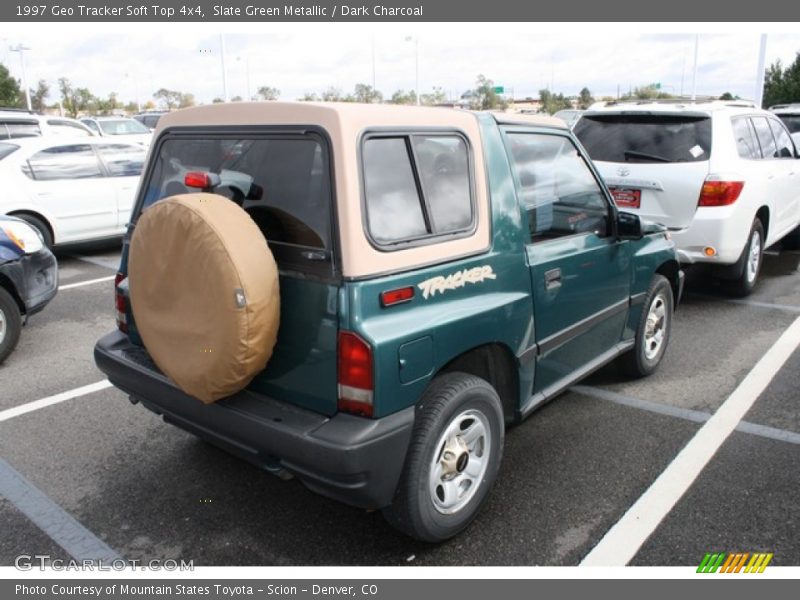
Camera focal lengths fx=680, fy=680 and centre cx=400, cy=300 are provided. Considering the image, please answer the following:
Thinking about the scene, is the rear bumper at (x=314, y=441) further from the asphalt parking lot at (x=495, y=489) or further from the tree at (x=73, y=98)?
the tree at (x=73, y=98)

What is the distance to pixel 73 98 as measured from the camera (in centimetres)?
5722

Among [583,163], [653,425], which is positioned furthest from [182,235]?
[653,425]

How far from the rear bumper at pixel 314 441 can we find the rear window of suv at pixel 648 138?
460cm

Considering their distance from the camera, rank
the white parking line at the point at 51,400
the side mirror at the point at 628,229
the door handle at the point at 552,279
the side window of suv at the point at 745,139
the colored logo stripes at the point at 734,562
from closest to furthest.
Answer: the colored logo stripes at the point at 734,562, the door handle at the point at 552,279, the side mirror at the point at 628,229, the white parking line at the point at 51,400, the side window of suv at the point at 745,139

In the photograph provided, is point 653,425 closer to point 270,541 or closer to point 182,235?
point 270,541

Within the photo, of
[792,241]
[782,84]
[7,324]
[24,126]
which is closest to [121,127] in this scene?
[24,126]

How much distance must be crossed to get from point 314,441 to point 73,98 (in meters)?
63.6

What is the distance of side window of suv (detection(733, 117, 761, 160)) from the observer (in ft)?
20.9

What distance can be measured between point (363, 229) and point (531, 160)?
1.29m

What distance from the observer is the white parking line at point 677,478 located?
286cm

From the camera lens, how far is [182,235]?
253cm

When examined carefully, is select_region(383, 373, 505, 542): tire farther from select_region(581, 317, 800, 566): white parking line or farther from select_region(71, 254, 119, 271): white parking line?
select_region(71, 254, 119, 271): white parking line

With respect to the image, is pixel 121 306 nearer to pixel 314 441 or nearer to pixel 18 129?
pixel 314 441

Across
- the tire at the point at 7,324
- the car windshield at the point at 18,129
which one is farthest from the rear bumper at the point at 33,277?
the car windshield at the point at 18,129
